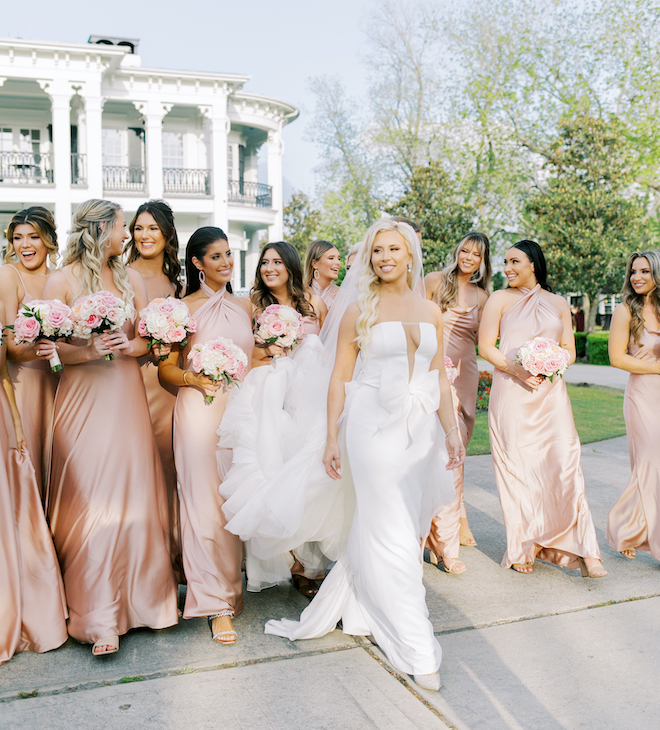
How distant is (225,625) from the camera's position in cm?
416

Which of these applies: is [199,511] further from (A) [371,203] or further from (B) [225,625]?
(A) [371,203]

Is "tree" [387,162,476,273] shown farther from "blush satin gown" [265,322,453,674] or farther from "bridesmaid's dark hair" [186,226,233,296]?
"blush satin gown" [265,322,453,674]

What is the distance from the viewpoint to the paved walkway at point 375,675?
129 inches

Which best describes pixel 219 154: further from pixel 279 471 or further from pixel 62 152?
pixel 279 471

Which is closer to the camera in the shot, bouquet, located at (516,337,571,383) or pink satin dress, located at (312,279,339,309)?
bouquet, located at (516,337,571,383)

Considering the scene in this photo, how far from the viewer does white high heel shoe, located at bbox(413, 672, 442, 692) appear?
3.52 m

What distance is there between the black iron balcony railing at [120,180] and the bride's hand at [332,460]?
2600 cm

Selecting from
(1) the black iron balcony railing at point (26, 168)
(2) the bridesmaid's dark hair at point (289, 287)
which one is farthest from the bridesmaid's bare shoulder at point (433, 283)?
(1) the black iron balcony railing at point (26, 168)

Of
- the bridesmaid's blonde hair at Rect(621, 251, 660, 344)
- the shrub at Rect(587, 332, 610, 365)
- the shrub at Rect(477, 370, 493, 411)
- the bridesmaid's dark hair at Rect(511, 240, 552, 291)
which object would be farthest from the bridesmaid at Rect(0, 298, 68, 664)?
the shrub at Rect(587, 332, 610, 365)

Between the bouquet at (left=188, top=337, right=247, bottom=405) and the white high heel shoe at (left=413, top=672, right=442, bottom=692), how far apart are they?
193 cm

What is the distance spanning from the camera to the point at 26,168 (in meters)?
27.4

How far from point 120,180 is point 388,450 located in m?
27.0

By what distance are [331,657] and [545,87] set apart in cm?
2720

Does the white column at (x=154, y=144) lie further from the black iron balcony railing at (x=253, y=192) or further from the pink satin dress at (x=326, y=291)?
the pink satin dress at (x=326, y=291)
